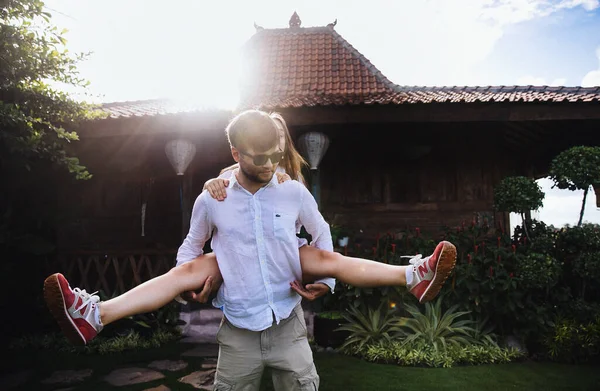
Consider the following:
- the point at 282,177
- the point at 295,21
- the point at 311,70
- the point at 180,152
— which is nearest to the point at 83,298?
the point at 282,177

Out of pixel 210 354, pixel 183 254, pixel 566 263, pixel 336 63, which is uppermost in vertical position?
pixel 336 63

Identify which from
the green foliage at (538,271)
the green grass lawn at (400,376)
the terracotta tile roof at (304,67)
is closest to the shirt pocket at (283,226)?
the green grass lawn at (400,376)

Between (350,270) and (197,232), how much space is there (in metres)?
0.69

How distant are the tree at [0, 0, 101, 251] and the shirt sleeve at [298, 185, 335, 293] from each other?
444cm

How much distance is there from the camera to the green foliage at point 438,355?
4602mm

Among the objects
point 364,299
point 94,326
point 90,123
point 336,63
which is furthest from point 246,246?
point 336,63

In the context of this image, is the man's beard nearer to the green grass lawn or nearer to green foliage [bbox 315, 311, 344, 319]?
the green grass lawn

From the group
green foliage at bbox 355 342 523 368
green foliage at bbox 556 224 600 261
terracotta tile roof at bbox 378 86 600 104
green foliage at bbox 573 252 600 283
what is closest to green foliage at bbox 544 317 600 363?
green foliage at bbox 355 342 523 368

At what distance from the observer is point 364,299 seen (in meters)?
5.45

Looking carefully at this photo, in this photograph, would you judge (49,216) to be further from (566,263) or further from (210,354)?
(566,263)

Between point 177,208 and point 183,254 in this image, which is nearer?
point 183,254

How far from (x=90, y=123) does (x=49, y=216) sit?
1582 mm

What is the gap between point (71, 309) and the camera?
159 centimetres

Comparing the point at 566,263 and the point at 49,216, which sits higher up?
the point at 49,216
